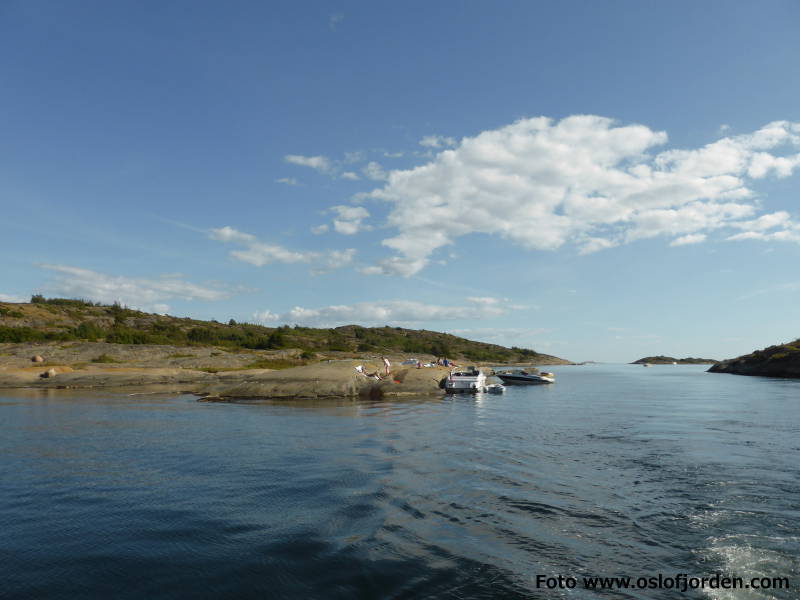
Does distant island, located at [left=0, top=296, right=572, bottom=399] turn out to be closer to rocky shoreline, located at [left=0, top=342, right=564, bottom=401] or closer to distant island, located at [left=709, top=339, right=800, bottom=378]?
rocky shoreline, located at [left=0, top=342, right=564, bottom=401]

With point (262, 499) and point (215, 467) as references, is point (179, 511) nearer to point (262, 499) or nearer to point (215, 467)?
point (262, 499)

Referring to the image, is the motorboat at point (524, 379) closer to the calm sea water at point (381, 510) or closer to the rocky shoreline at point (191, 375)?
the rocky shoreline at point (191, 375)

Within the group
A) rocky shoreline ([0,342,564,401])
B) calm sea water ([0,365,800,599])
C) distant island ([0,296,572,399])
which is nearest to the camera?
calm sea water ([0,365,800,599])

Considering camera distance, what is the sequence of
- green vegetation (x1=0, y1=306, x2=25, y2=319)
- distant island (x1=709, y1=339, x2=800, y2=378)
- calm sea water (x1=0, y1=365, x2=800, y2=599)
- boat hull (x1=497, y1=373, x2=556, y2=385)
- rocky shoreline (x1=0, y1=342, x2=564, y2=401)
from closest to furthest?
1. calm sea water (x1=0, y1=365, x2=800, y2=599)
2. rocky shoreline (x1=0, y1=342, x2=564, y2=401)
3. boat hull (x1=497, y1=373, x2=556, y2=385)
4. distant island (x1=709, y1=339, x2=800, y2=378)
5. green vegetation (x1=0, y1=306, x2=25, y2=319)

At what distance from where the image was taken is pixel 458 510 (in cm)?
1073

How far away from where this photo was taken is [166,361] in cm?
6388

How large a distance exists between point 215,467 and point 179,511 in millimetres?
4140

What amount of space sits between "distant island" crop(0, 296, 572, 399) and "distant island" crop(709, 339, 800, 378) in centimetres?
5898

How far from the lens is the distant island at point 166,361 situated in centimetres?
3956

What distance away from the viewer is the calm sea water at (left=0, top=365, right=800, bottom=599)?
7.60 meters

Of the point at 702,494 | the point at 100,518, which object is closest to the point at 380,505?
the point at 100,518

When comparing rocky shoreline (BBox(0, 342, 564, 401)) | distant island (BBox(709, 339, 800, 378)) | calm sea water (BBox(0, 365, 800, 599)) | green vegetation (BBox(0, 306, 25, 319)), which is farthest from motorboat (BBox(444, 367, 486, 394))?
green vegetation (BBox(0, 306, 25, 319))

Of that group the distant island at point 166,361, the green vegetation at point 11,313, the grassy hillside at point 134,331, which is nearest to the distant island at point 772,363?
the distant island at point 166,361

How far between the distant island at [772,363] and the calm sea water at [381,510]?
234 feet
